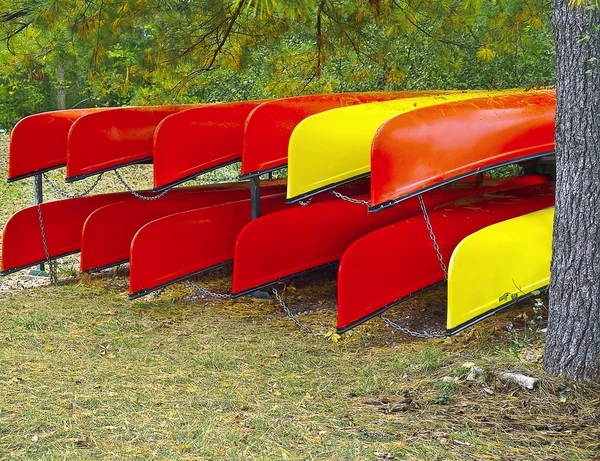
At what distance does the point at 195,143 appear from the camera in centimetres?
623

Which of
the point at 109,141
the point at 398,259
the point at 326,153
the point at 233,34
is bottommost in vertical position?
the point at 398,259

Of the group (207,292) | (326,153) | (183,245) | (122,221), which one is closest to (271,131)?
(326,153)

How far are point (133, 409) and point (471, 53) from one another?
7044mm

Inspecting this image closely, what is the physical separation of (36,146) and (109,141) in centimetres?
82

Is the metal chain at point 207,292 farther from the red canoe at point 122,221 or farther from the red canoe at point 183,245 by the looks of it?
the red canoe at point 122,221

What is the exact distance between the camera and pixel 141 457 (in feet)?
11.1

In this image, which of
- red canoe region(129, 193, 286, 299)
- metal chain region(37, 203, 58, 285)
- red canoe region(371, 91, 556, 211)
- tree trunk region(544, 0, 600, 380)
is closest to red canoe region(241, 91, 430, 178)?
red canoe region(129, 193, 286, 299)

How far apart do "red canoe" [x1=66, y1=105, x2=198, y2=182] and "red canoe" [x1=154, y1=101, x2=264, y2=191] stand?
64 centimetres

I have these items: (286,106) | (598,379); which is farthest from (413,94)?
(598,379)

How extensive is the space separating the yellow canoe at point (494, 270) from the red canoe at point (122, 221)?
2923 millimetres

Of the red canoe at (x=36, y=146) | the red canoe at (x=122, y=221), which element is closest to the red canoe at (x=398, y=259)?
the red canoe at (x=122, y=221)

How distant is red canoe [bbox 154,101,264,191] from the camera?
6.10m

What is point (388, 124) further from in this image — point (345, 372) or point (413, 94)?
point (413, 94)

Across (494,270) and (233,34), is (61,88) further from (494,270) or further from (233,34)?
(494,270)
